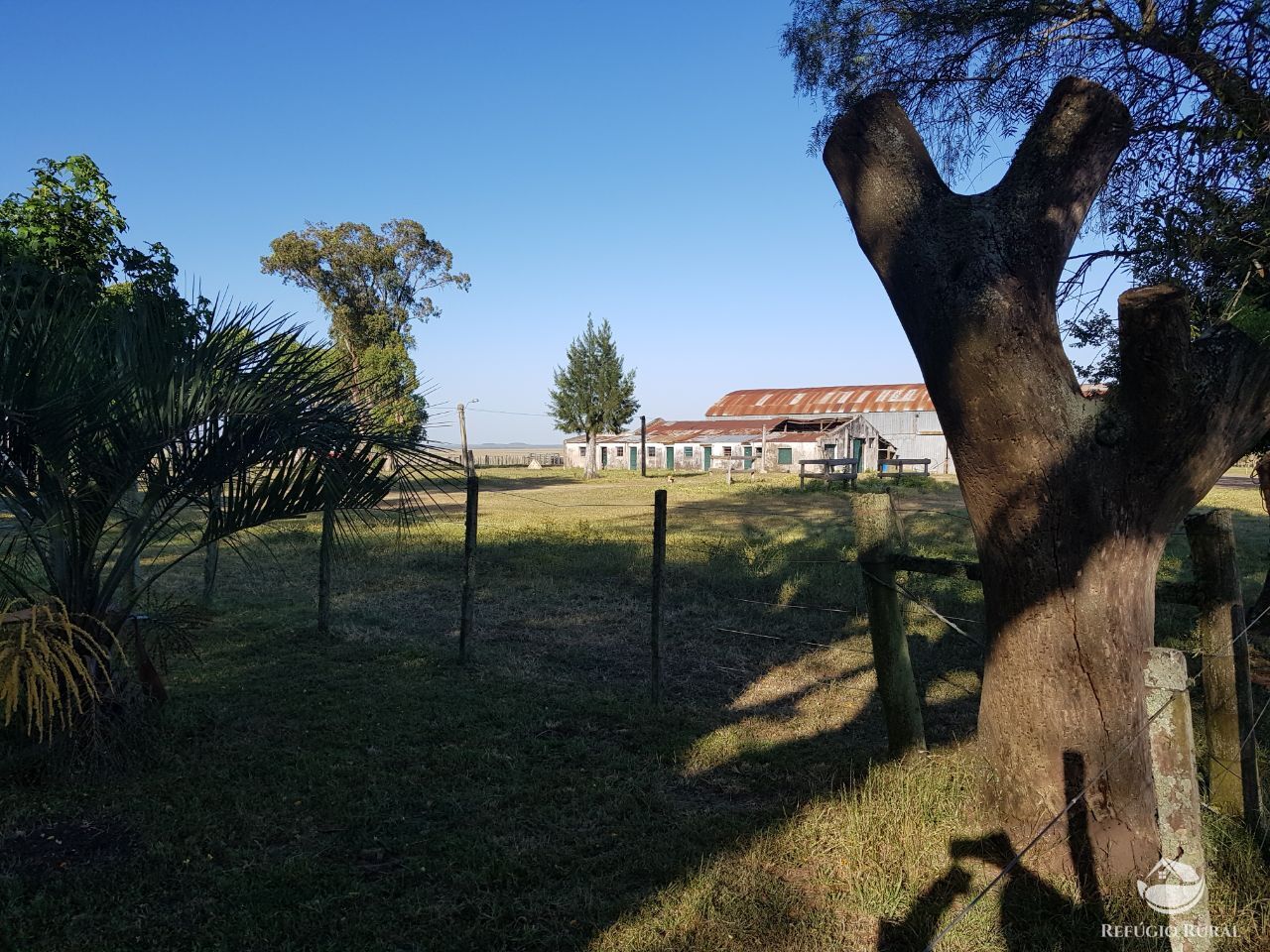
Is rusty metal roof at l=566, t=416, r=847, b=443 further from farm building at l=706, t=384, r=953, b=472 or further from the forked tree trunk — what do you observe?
the forked tree trunk

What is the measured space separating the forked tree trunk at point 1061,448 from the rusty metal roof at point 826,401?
4704 cm

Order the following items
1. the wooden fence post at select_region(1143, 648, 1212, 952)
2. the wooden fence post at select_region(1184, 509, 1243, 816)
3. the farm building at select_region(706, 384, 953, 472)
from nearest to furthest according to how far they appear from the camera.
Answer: the wooden fence post at select_region(1143, 648, 1212, 952), the wooden fence post at select_region(1184, 509, 1243, 816), the farm building at select_region(706, 384, 953, 472)

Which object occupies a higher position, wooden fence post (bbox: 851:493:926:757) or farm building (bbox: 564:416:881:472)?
farm building (bbox: 564:416:881:472)

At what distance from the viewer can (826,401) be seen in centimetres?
5581

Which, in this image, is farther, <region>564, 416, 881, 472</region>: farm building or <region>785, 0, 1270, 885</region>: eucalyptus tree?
<region>564, 416, 881, 472</region>: farm building

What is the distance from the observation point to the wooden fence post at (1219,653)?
12.8 ft

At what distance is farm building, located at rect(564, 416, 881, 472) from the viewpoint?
1836 inches

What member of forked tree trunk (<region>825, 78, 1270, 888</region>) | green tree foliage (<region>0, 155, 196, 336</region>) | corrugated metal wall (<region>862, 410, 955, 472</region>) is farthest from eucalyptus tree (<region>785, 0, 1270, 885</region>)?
corrugated metal wall (<region>862, 410, 955, 472</region>)

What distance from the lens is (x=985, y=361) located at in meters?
3.70

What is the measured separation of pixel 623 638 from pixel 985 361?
586 centimetres

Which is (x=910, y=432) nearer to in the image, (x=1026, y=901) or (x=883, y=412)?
(x=883, y=412)

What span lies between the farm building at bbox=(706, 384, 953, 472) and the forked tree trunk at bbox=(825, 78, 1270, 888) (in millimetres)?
45435

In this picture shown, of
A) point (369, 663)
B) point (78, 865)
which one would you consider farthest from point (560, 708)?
point (78, 865)

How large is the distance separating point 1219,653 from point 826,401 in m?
53.1
